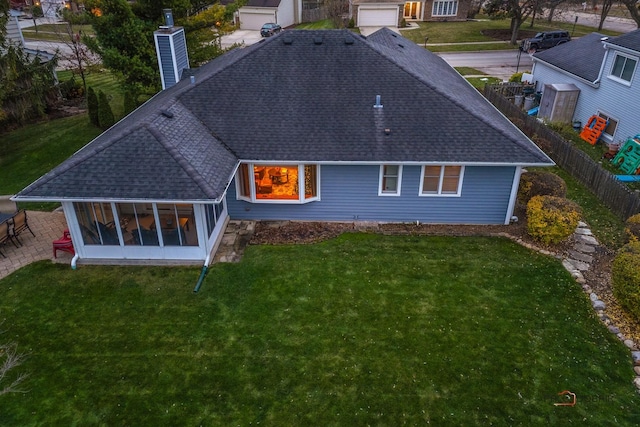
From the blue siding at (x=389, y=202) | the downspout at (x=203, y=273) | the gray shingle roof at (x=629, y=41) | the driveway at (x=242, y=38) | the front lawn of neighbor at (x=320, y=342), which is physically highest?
the gray shingle roof at (x=629, y=41)

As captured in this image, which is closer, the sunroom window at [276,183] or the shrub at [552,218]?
the shrub at [552,218]

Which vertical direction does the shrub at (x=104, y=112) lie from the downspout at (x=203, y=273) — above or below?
above

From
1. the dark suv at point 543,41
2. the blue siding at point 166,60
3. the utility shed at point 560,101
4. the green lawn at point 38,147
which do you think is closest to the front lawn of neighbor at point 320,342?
the green lawn at point 38,147

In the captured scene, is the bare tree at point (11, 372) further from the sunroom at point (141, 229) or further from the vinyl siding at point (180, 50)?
the vinyl siding at point (180, 50)

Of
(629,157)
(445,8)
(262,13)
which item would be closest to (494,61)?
(629,157)

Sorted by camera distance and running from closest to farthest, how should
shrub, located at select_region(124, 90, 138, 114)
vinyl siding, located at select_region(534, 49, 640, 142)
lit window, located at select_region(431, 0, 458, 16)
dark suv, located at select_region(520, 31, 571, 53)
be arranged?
vinyl siding, located at select_region(534, 49, 640, 142) → shrub, located at select_region(124, 90, 138, 114) → dark suv, located at select_region(520, 31, 571, 53) → lit window, located at select_region(431, 0, 458, 16)

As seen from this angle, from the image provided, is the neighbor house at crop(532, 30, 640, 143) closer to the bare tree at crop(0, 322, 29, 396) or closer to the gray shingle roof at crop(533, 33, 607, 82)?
the gray shingle roof at crop(533, 33, 607, 82)

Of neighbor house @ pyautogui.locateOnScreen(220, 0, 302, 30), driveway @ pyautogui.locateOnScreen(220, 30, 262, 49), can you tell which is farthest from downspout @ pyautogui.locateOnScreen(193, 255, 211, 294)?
neighbor house @ pyautogui.locateOnScreen(220, 0, 302, 30)
